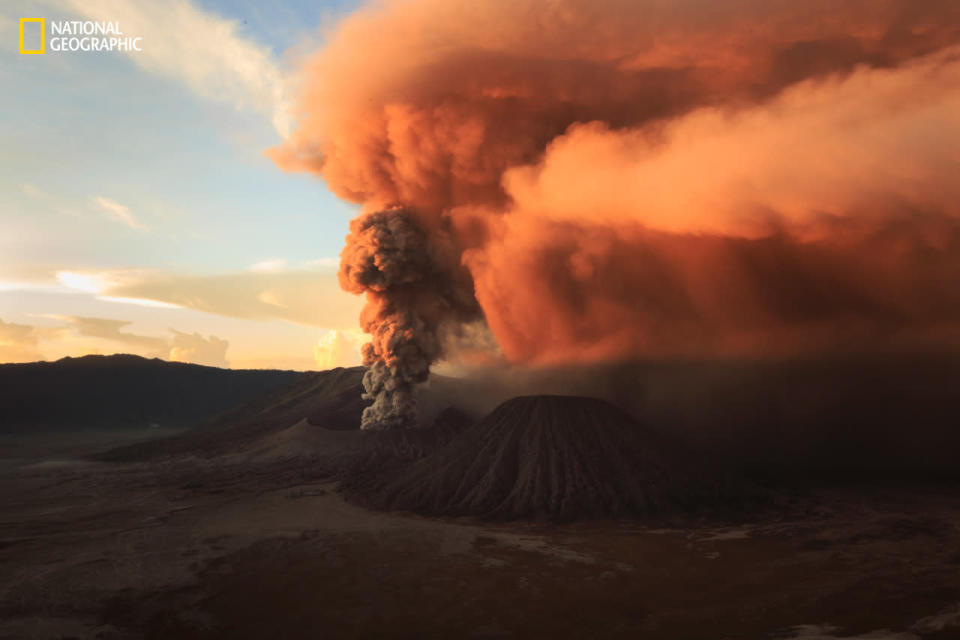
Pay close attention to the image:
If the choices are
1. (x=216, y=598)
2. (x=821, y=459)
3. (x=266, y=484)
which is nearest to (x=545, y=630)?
(x=216, y=598)

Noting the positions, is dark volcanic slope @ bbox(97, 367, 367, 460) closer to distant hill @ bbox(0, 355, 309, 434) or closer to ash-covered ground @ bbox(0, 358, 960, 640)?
ash-covered ground @ bbox(0, 358, 960, 640)

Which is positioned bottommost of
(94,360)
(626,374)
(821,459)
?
(821,459)

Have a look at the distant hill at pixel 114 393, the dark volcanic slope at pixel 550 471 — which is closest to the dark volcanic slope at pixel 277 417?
the distant hill at pixel 114 393

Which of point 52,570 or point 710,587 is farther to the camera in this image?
point 52,570

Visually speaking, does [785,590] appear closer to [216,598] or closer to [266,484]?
[216,598]

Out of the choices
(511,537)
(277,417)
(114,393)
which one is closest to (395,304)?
(511,537)

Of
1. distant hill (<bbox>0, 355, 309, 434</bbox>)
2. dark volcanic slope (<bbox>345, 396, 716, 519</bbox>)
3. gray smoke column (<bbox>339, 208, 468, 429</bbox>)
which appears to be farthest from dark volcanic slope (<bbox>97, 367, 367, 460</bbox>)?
dark volcanic slope (<bbox>345, 396, 716, 519</bbox>)

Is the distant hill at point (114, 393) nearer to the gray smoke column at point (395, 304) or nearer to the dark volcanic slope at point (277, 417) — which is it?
the dark volcanic slope at point (277, 417)
